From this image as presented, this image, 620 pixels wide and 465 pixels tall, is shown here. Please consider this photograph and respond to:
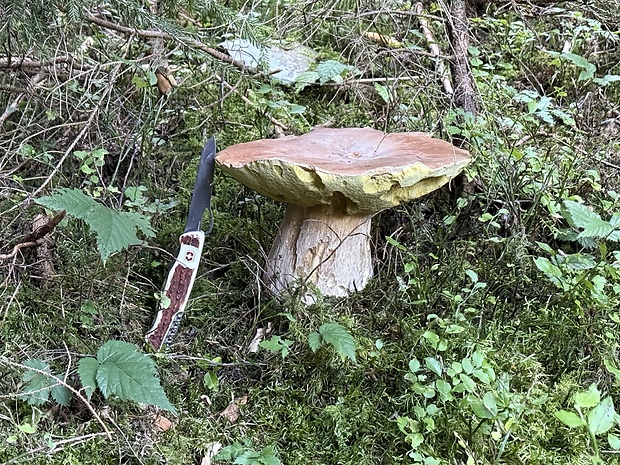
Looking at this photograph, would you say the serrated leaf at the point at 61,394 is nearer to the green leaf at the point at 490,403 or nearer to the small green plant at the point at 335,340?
the small green plant at the point at 335,340

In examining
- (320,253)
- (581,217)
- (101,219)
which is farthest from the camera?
(320,253)

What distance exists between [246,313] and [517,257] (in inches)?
41.0

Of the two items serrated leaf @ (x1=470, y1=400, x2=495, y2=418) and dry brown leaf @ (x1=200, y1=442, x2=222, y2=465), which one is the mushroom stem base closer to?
dry brown leaf @ (x1=200, y1=442, x2=222, y2=465)

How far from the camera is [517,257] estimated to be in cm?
204

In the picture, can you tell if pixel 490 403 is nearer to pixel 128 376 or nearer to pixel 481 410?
pixel 481 410

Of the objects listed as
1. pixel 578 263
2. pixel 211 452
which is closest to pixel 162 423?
pixel 211 452

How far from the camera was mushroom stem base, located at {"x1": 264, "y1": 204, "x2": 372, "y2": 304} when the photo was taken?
2.01m

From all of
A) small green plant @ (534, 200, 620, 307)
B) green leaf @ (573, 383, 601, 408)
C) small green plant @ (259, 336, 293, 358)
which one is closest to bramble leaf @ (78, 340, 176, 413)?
small green plant @ (259, 336, 293, 358)

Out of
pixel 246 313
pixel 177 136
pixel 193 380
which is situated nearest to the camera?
pixel 193 380

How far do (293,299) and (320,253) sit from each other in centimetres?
22

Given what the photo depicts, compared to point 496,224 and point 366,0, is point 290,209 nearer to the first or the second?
point 496,224

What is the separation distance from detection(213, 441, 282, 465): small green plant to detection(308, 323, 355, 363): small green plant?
1.08ft

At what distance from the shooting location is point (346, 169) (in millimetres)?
1640

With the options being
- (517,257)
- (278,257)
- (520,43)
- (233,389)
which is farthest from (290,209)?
(520,43)
